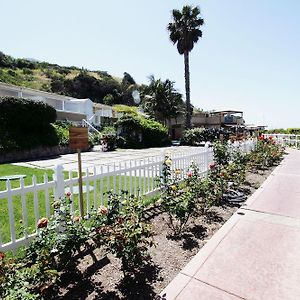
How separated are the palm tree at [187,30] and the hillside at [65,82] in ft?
105

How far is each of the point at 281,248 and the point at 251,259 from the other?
64cm

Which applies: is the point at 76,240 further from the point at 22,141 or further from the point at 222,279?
the point at 22,141

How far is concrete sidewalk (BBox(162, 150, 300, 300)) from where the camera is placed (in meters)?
2.73

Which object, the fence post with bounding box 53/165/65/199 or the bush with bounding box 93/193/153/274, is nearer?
the bush with bounding box 93/193/153/274

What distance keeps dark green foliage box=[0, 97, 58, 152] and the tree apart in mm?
18538

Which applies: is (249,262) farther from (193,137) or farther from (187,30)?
(187,30)

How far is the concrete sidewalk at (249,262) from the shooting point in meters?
2.73

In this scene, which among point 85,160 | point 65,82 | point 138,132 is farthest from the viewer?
point 65,82

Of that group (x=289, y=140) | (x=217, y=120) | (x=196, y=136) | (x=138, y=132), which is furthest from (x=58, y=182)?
(x=217, y=120)

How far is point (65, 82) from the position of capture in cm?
5716

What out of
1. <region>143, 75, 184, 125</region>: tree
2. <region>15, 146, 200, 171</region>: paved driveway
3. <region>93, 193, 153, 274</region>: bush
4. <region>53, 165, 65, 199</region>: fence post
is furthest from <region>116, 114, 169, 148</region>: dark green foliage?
<region>93, 193, 153, 274</region>: bush

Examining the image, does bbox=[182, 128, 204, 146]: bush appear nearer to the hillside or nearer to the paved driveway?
the paved driveway

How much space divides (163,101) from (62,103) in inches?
506

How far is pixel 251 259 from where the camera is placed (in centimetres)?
338
